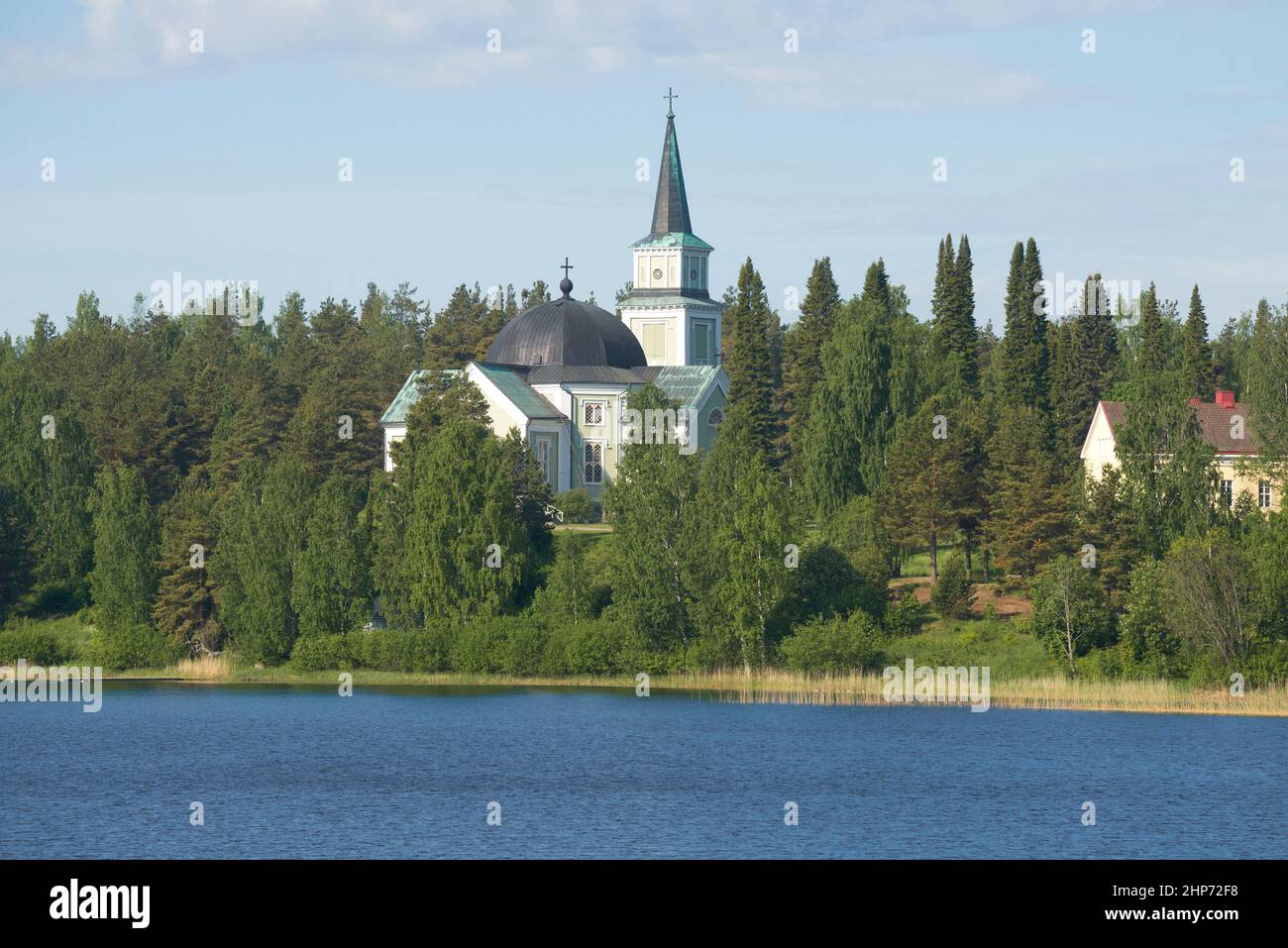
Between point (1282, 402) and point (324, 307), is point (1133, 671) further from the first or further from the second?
point (324, 307)

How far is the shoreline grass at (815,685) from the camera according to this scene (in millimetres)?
55219

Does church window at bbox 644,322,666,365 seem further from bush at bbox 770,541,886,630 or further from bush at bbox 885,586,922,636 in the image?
bush at bbox 885,586,922,636

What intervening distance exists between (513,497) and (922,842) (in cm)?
3744

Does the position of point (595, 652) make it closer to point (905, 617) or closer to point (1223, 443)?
point (905, 617)

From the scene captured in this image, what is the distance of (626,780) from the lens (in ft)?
151

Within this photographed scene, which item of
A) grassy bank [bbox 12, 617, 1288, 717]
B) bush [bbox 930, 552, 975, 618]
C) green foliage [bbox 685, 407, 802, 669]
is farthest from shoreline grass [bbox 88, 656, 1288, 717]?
bush [bbox 930, 552, 975, 618]

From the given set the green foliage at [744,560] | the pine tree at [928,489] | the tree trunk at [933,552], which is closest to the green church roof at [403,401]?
the pine tree at [928,489]

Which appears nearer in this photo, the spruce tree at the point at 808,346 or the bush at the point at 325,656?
the bush at the point at 325,656

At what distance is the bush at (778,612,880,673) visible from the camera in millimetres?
60875

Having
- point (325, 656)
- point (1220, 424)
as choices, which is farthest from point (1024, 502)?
point (325, 656)

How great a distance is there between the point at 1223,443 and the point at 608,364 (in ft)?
108

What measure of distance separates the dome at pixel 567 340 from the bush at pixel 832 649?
35.7m

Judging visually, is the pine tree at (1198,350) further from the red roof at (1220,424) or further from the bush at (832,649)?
the bush at (832,649)

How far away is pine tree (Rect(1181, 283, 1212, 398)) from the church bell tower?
85.1ft
